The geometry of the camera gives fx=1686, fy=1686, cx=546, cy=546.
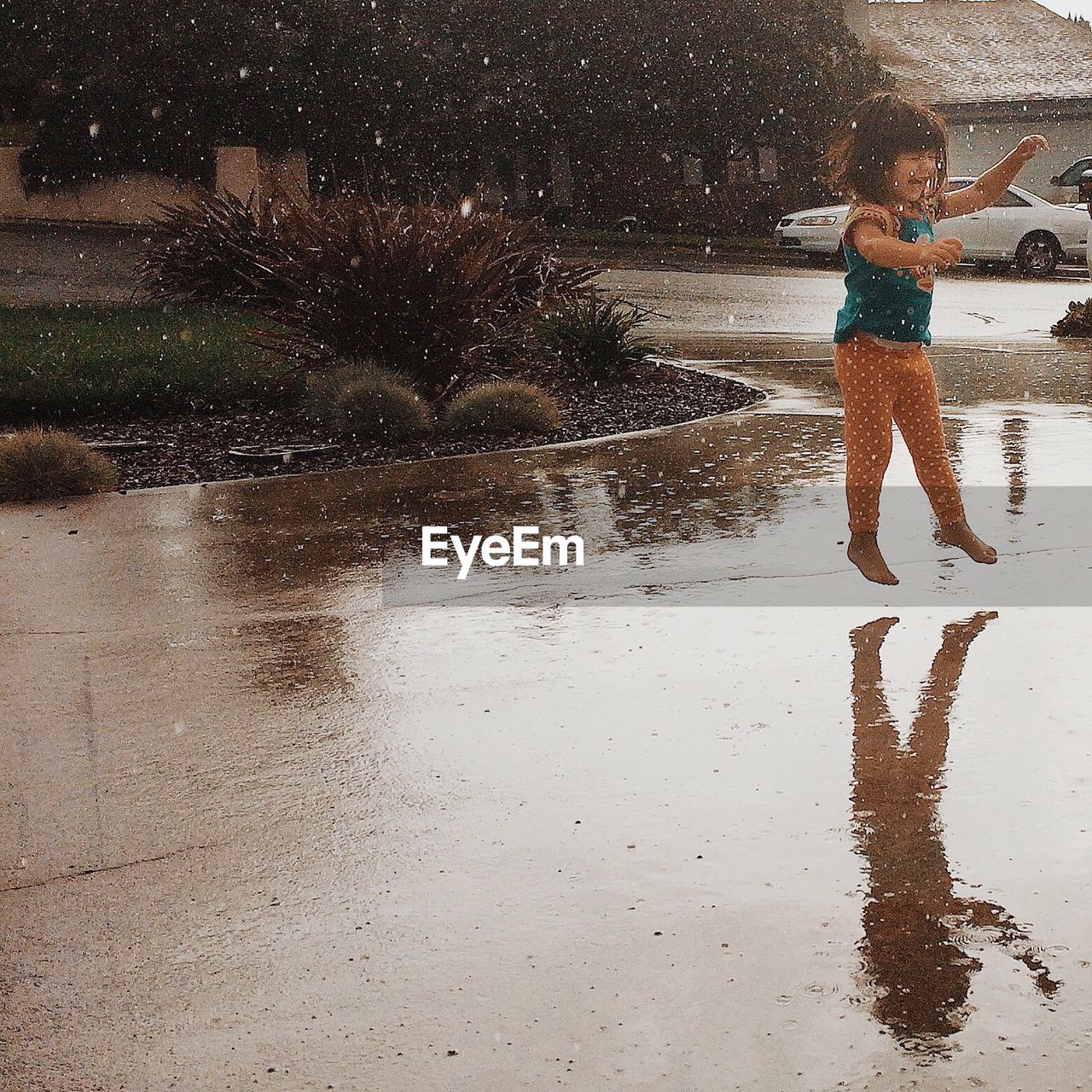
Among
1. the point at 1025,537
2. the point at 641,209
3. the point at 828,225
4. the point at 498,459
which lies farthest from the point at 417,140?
the point at 1025,537

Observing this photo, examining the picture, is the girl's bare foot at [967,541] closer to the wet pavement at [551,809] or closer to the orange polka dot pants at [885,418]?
the orange polka dot pants at [885,418]

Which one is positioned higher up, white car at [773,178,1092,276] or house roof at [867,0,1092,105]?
house roof at [867,0,1092,105]

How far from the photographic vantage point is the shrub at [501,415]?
409 inches

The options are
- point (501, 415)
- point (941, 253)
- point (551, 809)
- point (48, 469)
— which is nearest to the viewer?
point (551, 809)

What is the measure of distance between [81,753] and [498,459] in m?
5.02

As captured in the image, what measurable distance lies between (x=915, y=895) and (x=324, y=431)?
24.4 ft

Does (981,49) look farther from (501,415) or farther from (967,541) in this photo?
(967,541)

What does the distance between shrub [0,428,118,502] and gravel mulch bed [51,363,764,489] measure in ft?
1.07

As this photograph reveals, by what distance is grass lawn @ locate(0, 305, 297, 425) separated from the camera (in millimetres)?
11719

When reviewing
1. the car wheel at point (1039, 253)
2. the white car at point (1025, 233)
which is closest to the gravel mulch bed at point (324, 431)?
the white car at point (1025, 233)

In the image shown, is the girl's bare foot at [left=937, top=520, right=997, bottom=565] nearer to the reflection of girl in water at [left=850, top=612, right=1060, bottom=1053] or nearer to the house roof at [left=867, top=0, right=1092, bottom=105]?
the reflection of girl in water at [left=850, top=612, right=1060, bottom=1053]

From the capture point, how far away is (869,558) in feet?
20.0

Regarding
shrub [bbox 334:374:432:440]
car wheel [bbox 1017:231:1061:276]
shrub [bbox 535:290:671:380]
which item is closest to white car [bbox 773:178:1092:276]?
car wheel [bbox 1017:231:1061:276]

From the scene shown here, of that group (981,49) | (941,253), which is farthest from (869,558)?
(981,49)
